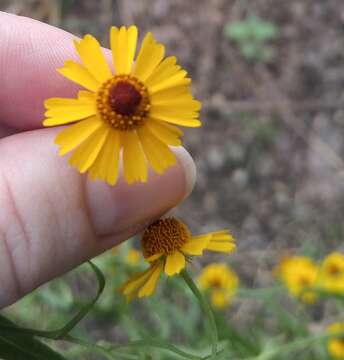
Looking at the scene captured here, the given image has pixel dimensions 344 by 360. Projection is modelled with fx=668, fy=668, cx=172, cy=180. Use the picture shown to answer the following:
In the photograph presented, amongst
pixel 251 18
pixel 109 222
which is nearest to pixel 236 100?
pixel 251 18

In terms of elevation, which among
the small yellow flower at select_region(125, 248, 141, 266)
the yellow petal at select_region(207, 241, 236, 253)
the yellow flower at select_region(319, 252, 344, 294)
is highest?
the yellow petal at select_region(207, 241, 236, 253)

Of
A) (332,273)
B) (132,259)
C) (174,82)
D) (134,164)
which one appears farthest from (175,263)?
(332,273)

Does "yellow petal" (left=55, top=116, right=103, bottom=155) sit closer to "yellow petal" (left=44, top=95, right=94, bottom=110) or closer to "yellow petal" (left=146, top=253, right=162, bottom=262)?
"yellow petal" (left=44, top=95, right=94, bottom=110)

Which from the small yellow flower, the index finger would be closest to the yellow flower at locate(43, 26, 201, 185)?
the index finger

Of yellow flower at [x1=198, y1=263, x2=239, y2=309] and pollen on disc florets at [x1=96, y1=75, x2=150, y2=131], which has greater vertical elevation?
pollen on disc florets at [x1=96, y1=75, x2=150, y2=131]

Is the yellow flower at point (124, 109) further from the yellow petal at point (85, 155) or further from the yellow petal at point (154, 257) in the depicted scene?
the yellow petal at point (154, 257)

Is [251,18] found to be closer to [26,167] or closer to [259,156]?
[259,156]
